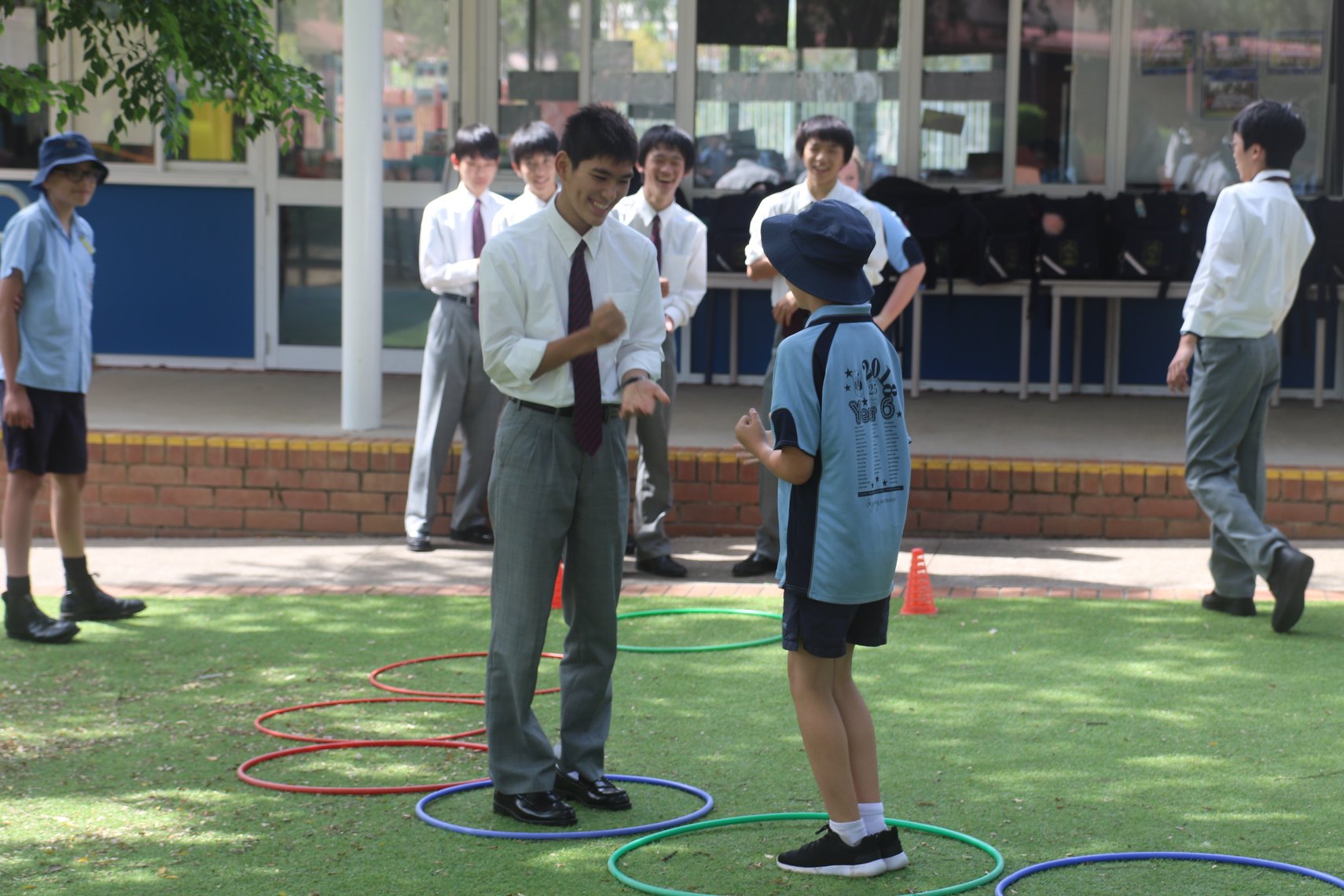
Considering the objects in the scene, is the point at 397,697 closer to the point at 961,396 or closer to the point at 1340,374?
the point at 961,396

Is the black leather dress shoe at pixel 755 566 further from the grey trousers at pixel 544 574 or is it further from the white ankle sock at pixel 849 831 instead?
the white ankle sock at pixel 849 831

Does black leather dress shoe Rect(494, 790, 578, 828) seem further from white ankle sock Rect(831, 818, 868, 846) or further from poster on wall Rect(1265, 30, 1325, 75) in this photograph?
poster on wall Rect(1265, 30, 1325, 75)

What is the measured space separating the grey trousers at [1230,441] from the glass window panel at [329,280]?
616 cm

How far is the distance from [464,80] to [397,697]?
21.9 feet

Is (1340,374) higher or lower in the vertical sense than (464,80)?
lower

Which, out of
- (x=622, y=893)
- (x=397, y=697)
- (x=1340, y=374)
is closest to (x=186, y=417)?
(x=397, y=697)

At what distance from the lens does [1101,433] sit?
9.29 m

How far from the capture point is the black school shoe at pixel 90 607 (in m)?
6.77

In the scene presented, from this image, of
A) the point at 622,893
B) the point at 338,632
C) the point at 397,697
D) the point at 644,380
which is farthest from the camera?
the point at 338,632

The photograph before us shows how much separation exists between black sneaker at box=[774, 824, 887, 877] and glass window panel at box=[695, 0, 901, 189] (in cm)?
777

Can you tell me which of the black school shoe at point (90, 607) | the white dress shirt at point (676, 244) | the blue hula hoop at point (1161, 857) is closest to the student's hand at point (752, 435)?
the blue hula hoop at point (1161, 857)

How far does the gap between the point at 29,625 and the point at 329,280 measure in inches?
215

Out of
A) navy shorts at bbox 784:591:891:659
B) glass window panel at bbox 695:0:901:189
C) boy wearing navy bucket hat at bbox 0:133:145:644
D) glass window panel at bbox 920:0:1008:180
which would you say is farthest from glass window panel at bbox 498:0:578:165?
navy shorts at bbox 784:591:891:659

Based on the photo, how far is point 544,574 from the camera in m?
4.43
